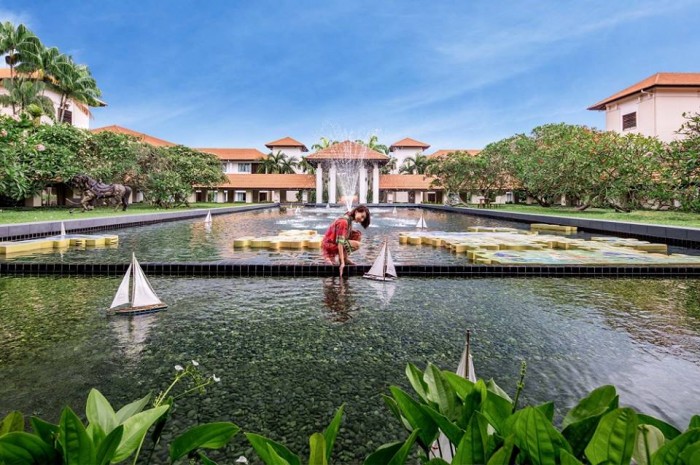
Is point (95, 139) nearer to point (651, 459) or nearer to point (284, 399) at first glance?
point (284, 399)

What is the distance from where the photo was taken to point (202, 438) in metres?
1.23

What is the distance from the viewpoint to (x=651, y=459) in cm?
106

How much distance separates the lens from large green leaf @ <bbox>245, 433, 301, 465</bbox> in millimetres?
1038

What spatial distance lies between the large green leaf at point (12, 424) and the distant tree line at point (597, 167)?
22234mm

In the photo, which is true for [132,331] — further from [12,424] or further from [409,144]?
[409,144]

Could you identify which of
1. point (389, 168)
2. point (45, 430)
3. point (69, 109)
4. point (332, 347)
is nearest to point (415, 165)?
point (389, 168)

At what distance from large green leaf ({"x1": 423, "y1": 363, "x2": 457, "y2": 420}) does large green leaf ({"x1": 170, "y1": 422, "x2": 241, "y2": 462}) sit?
0.63 meters

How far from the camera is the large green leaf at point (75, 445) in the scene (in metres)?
1.08

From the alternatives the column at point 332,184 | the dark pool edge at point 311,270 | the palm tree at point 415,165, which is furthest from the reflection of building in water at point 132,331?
the palm tree at point 415,165

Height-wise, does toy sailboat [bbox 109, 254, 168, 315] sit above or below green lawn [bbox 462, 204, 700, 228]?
below

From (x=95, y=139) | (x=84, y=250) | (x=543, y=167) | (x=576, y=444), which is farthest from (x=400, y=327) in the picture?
(x=95, y=139)

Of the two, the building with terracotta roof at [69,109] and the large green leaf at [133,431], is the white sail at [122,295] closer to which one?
the large green leaf at [133,431]

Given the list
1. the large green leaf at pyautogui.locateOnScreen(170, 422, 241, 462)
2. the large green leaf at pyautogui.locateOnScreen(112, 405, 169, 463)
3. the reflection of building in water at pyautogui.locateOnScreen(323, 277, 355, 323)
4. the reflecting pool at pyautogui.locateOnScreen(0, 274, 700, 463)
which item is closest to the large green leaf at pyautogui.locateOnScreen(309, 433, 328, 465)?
the large green leaf at pyautogui.locateOnScreen(170, 422, 241, 462)

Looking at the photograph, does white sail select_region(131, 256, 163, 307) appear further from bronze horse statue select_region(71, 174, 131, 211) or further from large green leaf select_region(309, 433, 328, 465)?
bronze horse statue select_region(71, 174, 131, 211)
